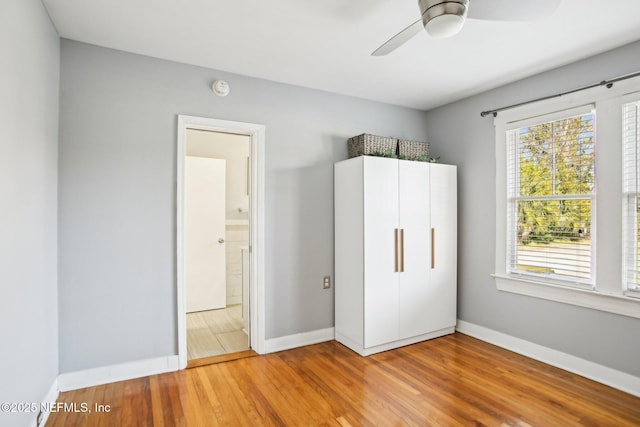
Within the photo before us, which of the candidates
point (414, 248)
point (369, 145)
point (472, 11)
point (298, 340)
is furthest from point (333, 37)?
point (298, 340)

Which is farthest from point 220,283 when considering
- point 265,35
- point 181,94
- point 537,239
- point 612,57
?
point 612,57

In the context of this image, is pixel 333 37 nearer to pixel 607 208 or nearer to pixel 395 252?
pixel 395 252

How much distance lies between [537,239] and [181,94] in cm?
340

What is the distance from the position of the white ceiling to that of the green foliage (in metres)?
0.57

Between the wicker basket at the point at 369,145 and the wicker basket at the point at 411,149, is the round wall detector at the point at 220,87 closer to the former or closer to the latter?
the wicker basket at the point at 369,145

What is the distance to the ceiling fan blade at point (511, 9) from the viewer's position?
63.3 inches

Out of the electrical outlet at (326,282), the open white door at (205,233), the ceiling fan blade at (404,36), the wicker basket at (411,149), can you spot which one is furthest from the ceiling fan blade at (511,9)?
the open white door at (205,233)

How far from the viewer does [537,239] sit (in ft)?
10.5

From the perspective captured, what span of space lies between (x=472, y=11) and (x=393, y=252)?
2.11m

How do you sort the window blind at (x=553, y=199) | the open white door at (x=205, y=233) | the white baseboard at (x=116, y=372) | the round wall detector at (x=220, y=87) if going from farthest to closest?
the open white door at (x=205, y=233) < the round wall detector at (x=220, y=87) < the window blind at (x=553, y=199) < the white baseboard at (x=116, y=372)

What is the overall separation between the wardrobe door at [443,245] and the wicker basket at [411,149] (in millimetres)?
266

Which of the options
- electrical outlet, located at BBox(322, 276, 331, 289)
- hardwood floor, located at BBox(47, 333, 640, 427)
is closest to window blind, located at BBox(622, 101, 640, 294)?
hardwood floor, located at BBox(47, 333, 640, 427)

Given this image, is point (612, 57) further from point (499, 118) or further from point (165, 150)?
point (165, 150)

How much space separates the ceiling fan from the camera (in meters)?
1.62
